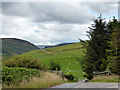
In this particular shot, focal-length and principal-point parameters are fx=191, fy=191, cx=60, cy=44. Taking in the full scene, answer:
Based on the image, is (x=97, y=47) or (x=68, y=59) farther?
(x=68, y=59)

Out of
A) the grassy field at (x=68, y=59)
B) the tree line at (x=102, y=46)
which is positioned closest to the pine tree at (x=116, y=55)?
the tree line at (x=102, y=46)

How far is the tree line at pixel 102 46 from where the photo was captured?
26062mm

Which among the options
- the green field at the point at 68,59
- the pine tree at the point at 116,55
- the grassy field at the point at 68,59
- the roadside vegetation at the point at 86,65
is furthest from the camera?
the green field at the point at 68,59

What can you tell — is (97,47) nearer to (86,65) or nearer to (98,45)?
(98,45)

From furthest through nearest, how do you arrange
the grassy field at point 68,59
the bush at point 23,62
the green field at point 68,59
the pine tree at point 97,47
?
1. the green field at point 68,59
2. the grassy field at point 68,59
3. the pine tree at point 97,47
4. the bush at point 23,62

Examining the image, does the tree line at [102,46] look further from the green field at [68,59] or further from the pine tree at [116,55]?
the green field at [68,59]

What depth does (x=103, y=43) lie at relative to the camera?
29.5 meters

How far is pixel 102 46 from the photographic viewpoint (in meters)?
29.7

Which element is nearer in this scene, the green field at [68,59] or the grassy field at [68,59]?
the grassy field at [68,59]

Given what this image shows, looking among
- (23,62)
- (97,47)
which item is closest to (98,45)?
(97,47)

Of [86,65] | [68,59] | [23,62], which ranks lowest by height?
[86,65]

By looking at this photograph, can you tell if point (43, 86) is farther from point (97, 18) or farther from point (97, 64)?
point (97, 18)

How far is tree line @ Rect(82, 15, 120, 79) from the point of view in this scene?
85.5 feet

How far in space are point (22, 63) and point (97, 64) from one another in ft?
43.7
